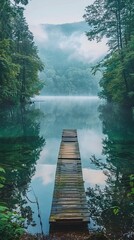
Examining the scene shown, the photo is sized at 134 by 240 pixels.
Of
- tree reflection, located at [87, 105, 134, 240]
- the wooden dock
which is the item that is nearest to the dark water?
tree reflection, located at [87, 105, 134, 240]

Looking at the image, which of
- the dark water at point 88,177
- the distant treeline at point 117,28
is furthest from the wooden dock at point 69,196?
the distant treeline at point 117,28

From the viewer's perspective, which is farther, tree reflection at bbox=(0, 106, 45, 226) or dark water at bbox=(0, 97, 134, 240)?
tree reflection at bbox=(0, 106, 45, 226)

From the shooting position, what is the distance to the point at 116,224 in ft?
24.3

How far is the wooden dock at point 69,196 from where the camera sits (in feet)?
23.7

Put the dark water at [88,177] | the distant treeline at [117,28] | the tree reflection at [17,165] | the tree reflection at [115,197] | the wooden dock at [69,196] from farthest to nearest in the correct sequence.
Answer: the distant treeline at [117,28] → the tree reflection at [17,165] → the dark water at [88,177] → the wooden dock at [69,196] → the tree reflection at [115,197]

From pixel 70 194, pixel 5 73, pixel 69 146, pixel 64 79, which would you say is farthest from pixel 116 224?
pixel 64 79

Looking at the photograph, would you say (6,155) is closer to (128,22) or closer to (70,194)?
(70,194)

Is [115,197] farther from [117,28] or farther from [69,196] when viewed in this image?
[117,28]

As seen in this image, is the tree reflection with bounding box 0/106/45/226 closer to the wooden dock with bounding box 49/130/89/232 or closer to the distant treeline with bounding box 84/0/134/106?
the wooden dock with bounding box 49/130/89/232

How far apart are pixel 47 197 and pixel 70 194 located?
1373 millimetres

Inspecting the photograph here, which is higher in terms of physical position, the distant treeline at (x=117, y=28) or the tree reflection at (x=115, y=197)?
the distant treeline at (x=117, y=28)

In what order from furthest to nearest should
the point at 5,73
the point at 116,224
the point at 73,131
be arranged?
1. the point at 5,73
2. the point at 73,131
3. the point at 116,224

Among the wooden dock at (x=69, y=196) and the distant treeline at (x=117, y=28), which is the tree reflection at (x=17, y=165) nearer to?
the wooden dock at (x=69, y=196)

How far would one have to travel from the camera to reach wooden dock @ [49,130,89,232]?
7223mm
